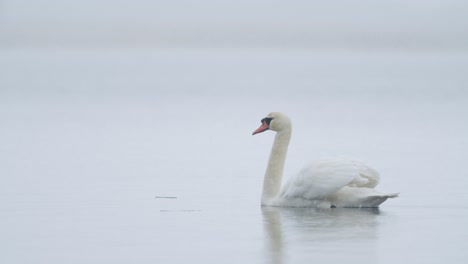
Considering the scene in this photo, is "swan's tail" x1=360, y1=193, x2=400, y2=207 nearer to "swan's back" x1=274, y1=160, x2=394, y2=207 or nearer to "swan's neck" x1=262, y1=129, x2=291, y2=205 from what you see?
"swan's back" x1=274, y1=160, x2=394, y2=207

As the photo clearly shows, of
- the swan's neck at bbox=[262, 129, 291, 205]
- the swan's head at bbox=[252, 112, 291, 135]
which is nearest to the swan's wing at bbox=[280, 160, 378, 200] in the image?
the swan's neck at bbox=[262, 129, 291, 205]

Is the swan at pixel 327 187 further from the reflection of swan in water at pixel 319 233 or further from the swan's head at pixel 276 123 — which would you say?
the swan's head at pixel 276 123

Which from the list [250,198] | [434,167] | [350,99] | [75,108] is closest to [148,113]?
[75,108]

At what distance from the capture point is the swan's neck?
1282 centimetres

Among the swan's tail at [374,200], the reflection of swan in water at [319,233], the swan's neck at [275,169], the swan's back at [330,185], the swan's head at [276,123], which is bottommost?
the reflection of swan in water at [319,233]

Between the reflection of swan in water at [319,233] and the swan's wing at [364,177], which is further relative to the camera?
the swan's wing at [364,177]

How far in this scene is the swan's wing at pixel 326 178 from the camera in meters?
12.1

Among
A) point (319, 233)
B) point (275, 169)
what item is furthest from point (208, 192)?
point (319, 233)

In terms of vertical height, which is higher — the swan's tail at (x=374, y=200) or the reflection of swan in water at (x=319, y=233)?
the swan's tail at (x=374, y=200)

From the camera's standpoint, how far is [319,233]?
10844 millimetres

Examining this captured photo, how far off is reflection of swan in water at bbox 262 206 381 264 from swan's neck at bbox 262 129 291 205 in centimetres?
28

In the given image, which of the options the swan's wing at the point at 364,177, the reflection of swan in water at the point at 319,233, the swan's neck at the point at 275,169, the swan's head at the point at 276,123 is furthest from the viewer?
the swan's head at the point at 276,123

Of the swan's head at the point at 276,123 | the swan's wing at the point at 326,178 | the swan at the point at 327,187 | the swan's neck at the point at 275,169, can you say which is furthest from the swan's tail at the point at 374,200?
the swan's head at the point at 276,123

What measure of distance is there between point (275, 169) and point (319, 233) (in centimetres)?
228
